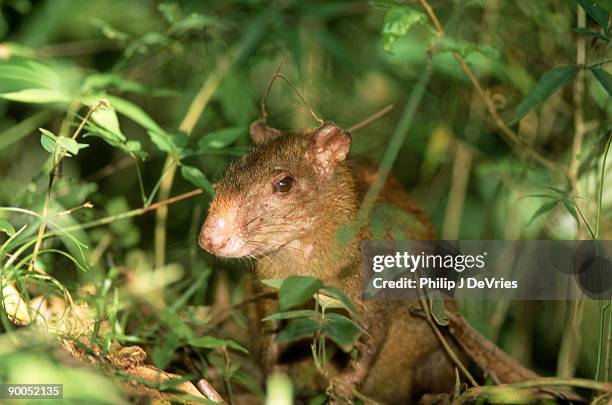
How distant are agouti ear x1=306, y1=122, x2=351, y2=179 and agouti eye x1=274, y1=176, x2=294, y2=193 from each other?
17cm

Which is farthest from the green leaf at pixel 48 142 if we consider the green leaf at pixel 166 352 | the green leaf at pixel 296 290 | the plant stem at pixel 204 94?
the plant stem at pixel 204 94

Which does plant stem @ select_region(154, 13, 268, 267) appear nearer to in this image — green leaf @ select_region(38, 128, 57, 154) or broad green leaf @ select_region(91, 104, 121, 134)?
broad green leaf @ select_region(91, 104, 121, 134)

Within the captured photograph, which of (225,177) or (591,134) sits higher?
(591,134)

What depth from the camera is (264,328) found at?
3.62 metres

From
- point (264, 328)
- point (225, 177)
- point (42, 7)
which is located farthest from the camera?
point (42, 7)

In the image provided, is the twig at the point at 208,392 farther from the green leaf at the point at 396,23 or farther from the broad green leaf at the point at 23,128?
Result: the broad green leaf at the point at 23,128

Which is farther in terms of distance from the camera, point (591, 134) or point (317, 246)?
point (591, 134)

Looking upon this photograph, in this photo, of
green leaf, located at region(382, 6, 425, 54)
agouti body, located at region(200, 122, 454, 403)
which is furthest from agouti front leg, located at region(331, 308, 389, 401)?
green leaf, located at region(382, 6, 425, 54)

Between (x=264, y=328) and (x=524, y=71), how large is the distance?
7.65 feet

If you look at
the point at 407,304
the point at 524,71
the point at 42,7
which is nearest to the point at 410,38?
the point at 524,71

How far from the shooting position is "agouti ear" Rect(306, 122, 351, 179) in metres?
3.25

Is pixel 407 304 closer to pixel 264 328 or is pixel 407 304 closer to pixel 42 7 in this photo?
pixel 264 328

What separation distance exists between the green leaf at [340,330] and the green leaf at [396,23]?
119cm

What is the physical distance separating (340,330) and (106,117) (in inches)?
49.1
